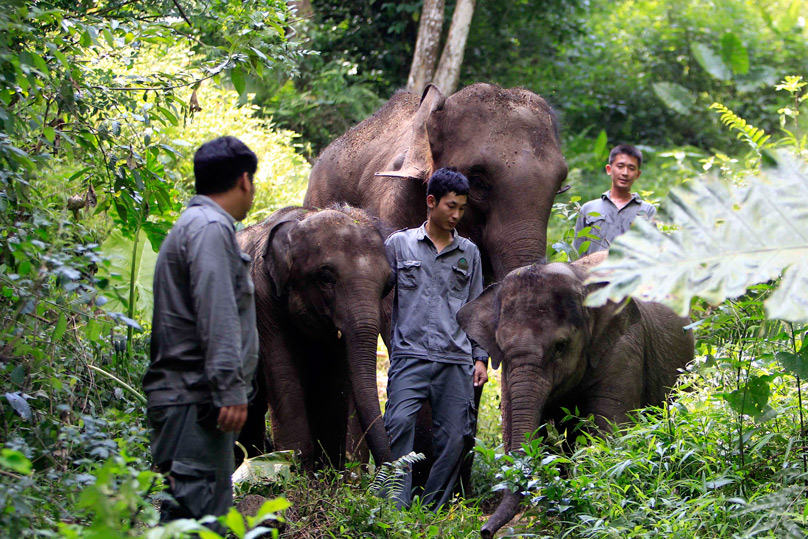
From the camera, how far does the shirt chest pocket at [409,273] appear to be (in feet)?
22.3

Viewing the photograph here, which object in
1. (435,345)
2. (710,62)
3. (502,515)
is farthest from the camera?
(710,62)

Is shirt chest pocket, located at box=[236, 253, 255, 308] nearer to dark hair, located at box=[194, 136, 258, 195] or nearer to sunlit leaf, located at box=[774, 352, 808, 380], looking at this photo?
dark hair, located at box=[194, 136, 258, 195]

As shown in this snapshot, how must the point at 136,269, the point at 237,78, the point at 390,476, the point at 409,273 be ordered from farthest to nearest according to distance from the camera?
the point at 136,269
the point at 409,273
the point at 237,78
the point at 390,476

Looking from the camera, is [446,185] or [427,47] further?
[427,47]

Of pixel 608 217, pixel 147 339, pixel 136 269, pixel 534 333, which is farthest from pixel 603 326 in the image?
pixel 136 269

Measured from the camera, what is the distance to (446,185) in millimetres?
6723

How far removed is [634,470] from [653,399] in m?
1.51

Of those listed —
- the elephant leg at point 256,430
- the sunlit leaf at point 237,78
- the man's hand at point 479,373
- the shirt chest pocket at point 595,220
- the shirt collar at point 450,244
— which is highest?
the sunlit leaf at point 237,78

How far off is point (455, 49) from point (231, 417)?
11034 mm

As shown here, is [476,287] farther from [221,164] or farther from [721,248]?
[721,248]

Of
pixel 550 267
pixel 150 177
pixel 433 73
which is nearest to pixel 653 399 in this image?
pixel 550 267

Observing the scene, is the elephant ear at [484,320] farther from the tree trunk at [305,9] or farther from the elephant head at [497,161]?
the tree trunk at [305,9]

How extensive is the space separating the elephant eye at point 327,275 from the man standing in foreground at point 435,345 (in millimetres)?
399

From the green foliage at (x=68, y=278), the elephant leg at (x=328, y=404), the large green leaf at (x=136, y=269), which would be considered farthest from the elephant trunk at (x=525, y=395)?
the large green leaf at (x=136, y=269)
